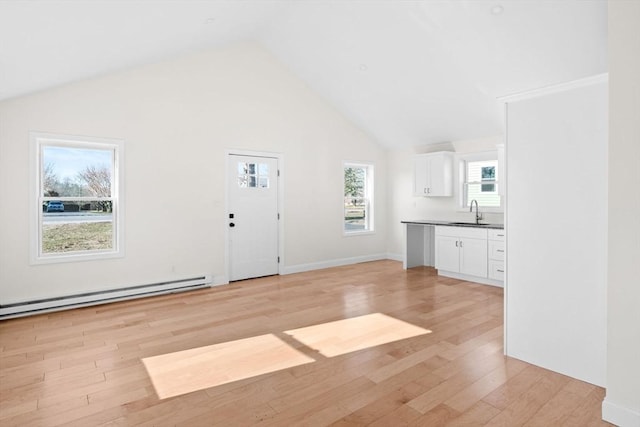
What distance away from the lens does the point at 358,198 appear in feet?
25.2

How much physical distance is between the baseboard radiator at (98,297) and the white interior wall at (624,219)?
4.72m

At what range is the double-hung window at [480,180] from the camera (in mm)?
6242

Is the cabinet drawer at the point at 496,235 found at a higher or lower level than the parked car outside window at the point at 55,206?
lower

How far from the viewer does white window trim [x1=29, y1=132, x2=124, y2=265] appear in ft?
13.7

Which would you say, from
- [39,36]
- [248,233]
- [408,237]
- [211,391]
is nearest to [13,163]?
[39,36]

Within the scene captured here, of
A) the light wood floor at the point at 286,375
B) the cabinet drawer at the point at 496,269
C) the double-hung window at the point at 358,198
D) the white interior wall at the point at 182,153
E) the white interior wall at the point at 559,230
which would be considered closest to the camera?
the light wood floor at the point at 286,375

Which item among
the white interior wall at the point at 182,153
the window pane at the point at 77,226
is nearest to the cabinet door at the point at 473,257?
the white interior wall at the point at 182,153

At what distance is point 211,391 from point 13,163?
3.61m

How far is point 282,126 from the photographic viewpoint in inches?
250

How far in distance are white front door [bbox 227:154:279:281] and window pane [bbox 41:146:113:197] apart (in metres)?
1.71

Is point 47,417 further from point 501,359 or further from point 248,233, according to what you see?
point 248,233

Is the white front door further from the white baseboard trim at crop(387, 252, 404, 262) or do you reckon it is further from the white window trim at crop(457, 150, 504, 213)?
the white window trim at crop(457, 150, 504, 213)

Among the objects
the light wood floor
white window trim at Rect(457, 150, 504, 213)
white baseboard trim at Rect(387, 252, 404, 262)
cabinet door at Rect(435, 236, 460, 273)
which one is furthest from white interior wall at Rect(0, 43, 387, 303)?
white window trim at Rect(457, 150, 504, 213)

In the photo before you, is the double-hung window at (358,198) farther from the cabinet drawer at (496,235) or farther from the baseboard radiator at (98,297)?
the baseboard radiator at (98,297)
